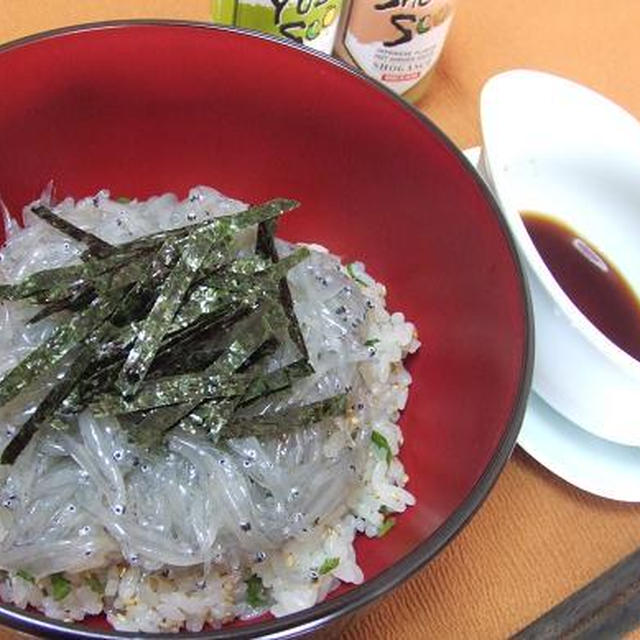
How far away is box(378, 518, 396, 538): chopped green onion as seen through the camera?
3.98ft

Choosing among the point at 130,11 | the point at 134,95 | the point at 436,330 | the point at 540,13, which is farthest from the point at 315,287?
the point at 540,13

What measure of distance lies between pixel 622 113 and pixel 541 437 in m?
0.65

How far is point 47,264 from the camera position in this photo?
127 centimetres

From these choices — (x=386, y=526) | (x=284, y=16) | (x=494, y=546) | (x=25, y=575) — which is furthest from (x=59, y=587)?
(x=284, y=16)

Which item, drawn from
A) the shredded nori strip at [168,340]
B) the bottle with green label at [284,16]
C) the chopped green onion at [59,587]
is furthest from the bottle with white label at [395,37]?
the chopped green onion at [59,587]

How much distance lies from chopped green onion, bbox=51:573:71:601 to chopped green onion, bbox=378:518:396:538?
0.43 m

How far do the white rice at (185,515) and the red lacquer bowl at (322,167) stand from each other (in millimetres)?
103

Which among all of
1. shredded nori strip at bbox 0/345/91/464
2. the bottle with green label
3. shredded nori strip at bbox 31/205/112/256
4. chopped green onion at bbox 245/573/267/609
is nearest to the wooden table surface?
chopped green onion at bbox 245/573/267/609

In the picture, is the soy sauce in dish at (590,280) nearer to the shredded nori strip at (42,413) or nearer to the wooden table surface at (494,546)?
the wooden table surface at (494,546)

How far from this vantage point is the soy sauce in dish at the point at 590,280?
147 cm

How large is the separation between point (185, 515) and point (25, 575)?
0.68 feet

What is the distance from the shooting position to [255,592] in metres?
1.15

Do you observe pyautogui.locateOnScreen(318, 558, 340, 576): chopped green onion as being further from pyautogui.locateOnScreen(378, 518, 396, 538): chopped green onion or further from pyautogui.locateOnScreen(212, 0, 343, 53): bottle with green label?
pyautogui.locateOnScreen(212, 0, 343, 53): bottle with green label

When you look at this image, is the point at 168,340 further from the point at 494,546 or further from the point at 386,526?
the point at 494,546
